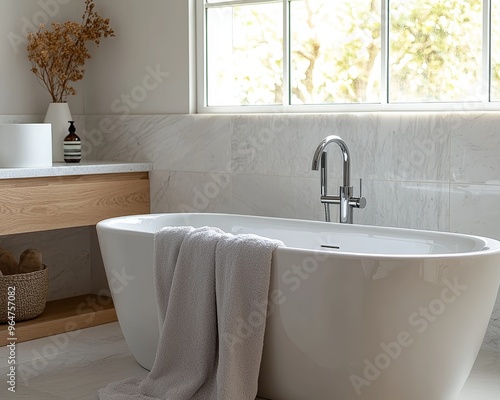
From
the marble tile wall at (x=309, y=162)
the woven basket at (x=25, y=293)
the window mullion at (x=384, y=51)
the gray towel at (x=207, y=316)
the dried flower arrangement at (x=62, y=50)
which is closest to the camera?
the gray towel at (x=207, y=316)

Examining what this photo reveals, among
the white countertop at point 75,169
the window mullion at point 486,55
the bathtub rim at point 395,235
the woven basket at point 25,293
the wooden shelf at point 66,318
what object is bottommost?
the wooden shelf at point 66,318

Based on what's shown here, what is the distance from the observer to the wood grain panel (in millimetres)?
3838

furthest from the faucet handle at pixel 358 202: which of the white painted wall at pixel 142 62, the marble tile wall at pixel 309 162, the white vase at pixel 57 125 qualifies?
the white vase at pixel 57 125

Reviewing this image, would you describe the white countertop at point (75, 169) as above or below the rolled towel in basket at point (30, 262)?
above

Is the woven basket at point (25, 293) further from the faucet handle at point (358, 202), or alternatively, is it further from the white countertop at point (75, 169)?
the faucet handle at point (358, 202)

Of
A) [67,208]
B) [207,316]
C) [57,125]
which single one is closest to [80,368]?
[207,316]

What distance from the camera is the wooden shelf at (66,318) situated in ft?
12.9

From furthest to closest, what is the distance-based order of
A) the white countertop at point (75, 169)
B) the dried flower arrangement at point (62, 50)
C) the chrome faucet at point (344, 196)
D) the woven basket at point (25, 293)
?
the dried flower arrangement at point (62, 50)
the woven basket at point (25, 293)
the white countertop at point (75, 169)
the chrome faucet at point (344, 196)

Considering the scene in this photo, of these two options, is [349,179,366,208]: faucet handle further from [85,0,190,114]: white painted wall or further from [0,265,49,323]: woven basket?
[0,265,49,323]: woven basket

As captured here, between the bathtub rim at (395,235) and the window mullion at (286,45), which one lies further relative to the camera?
the window mullion at (286,45)

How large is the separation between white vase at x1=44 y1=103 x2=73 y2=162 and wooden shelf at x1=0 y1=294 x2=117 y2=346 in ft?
2.59

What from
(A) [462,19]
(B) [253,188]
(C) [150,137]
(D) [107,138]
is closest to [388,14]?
(A) [462,19]

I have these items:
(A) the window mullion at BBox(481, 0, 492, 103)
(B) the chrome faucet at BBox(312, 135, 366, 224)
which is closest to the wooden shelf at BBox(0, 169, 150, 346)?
(B) the chrome faucet at BBox(312, 135, 366, 224)

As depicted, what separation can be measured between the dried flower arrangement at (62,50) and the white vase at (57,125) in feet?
0.25
